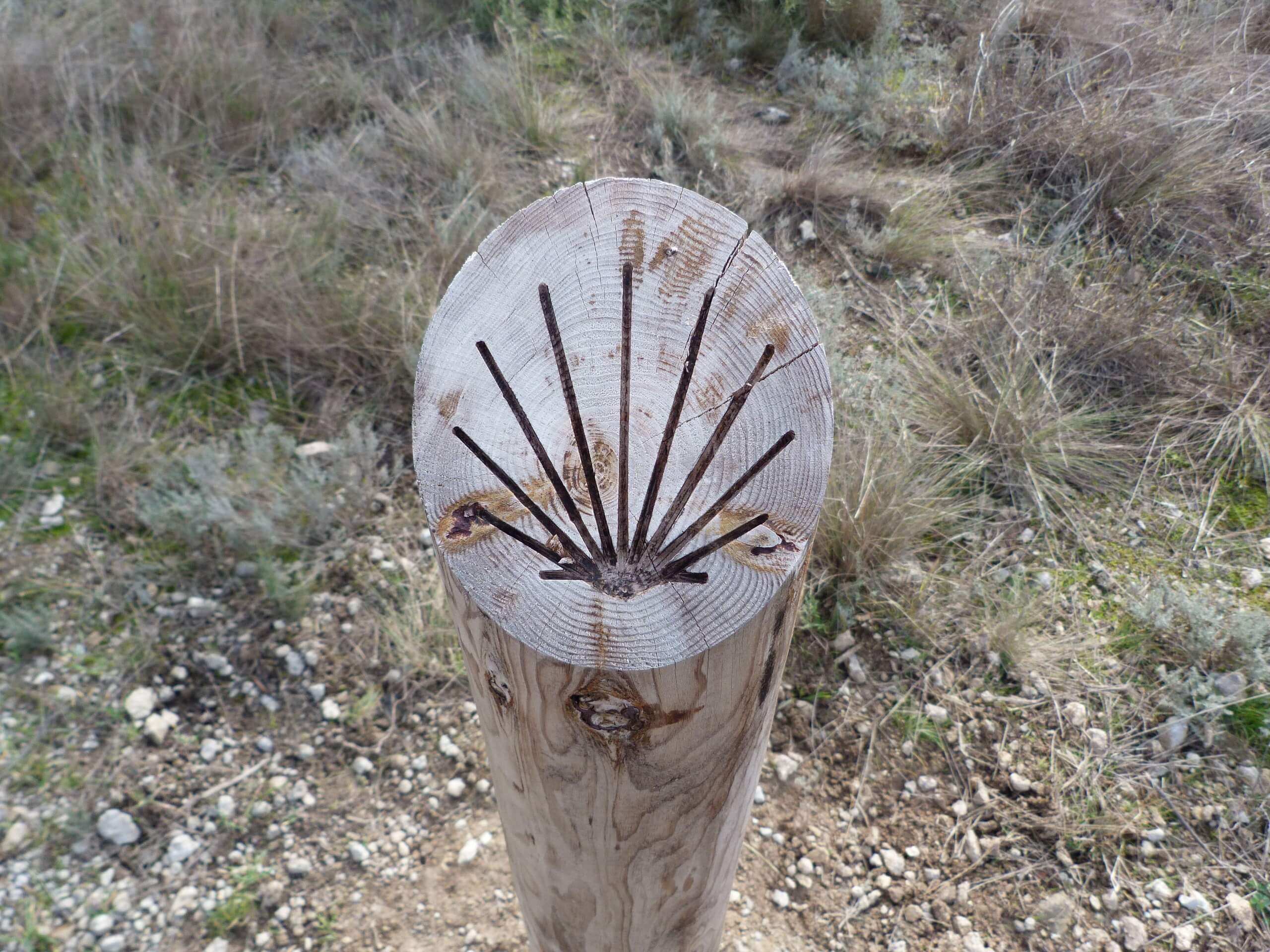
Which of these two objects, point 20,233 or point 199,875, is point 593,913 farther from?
point 20,233

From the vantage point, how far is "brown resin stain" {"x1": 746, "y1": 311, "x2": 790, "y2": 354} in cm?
95

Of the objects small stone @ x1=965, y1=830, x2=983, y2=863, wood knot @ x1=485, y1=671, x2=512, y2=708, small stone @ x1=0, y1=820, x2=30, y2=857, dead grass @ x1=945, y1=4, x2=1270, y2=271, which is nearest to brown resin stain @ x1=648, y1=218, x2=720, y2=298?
wood knot @ x1=485, y1=671, x2=512, y2=708

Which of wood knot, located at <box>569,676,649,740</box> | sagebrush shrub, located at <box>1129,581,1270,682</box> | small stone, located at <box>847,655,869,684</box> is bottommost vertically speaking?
small stone, located at <box>847,655,869,684</box>

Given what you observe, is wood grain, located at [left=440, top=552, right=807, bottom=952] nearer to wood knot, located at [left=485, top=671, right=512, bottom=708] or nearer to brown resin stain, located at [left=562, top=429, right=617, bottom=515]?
wood knot, located at [left=485, top=671, right=512, bottom=708]

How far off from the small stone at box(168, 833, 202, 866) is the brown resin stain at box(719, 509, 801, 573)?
181 cm

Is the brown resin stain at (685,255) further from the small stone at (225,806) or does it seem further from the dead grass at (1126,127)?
the dead grass at (1126,127)

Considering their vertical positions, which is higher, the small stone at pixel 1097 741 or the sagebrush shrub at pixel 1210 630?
the sagebrush shrub at pixel 1210 630

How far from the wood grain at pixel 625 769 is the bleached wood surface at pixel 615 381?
7cm

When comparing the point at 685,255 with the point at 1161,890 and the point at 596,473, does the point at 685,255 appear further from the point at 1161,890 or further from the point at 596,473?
the point at 1161,890

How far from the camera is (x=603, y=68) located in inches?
157

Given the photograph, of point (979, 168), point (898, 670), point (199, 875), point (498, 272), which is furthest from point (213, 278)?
point (979, 168)

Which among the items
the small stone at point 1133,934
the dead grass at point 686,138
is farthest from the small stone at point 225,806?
the dead grass at point 686,138

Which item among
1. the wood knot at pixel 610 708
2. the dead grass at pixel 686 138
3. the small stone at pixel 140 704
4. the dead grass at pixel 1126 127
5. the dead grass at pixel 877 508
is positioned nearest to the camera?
the wood knot at pixel 610 708

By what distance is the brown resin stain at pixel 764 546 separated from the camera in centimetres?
84
